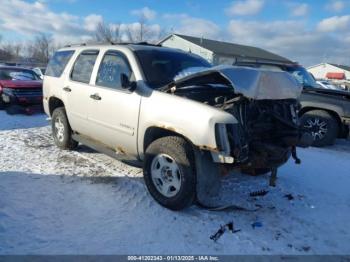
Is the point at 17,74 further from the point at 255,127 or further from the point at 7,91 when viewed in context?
the point at 255,127

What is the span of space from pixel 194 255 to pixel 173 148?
48.6 inches

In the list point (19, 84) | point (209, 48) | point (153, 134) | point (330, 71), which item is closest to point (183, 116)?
point (153, 134)

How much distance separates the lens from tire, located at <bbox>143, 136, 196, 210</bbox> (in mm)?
4059

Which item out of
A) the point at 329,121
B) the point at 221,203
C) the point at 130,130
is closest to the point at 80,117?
the point at 130,130

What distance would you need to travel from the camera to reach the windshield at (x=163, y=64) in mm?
4816

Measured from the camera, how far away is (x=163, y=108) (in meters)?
4.27

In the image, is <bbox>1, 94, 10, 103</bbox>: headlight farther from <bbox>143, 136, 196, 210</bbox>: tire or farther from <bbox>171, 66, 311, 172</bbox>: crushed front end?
<bbox>171, 66, 311, 172</bbox>: crushed front end

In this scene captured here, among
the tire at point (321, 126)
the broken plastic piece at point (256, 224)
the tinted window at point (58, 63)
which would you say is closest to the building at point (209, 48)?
the tire at point (321, 126)

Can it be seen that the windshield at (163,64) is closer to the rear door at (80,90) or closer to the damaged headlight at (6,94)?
the rear door at (80,90)

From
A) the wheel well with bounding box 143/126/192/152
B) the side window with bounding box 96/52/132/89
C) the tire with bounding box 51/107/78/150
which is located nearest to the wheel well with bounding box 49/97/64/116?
the tire with bounding box 51/107/78/150

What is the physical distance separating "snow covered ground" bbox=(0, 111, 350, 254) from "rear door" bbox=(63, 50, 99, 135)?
2.21ft

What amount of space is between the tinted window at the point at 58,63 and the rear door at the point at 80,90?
0.44 metres

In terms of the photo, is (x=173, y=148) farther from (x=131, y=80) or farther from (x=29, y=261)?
(x=29, y=261)

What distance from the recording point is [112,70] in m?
5.24
